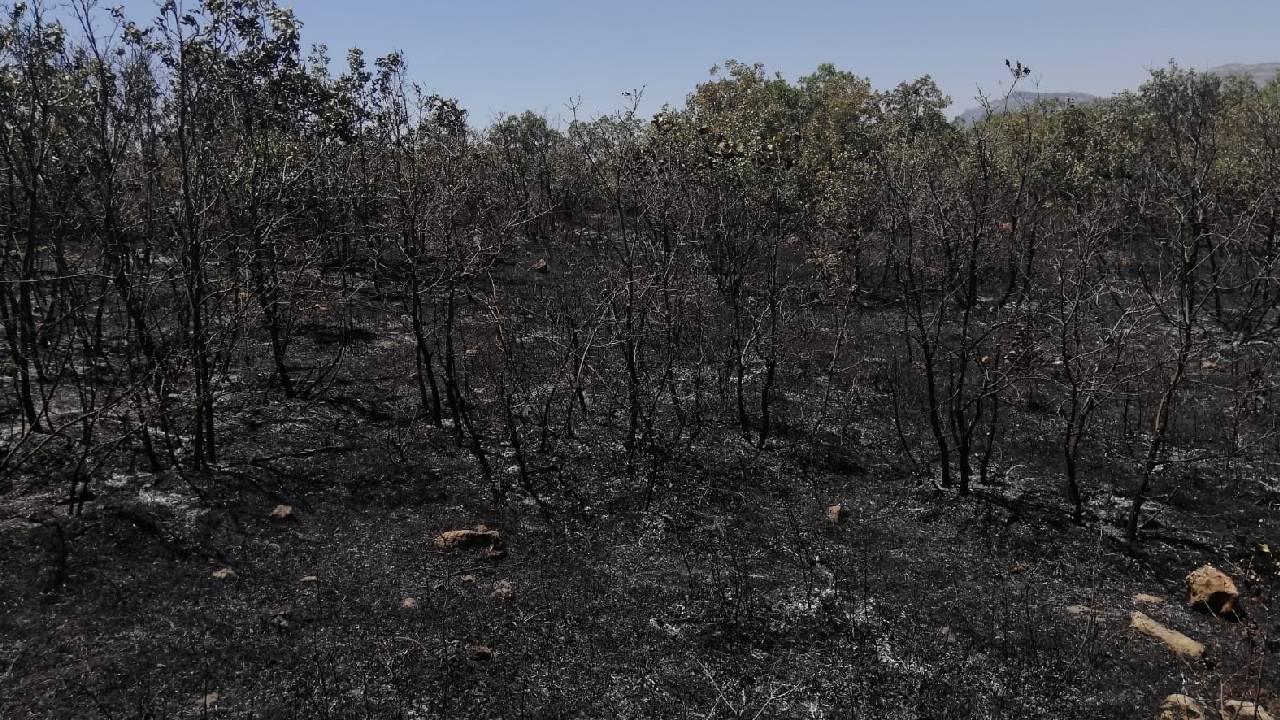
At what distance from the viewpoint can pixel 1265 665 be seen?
7.06 meters

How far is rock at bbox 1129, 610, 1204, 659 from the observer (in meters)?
7.22

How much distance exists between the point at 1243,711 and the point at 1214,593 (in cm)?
218

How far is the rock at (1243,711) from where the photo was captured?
19.9 feet

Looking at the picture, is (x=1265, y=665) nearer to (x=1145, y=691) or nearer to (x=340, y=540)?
(x=1145, y=691)

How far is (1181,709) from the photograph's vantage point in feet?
20.7

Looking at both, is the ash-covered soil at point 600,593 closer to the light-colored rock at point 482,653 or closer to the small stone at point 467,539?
the light-colored rock at point 482,653

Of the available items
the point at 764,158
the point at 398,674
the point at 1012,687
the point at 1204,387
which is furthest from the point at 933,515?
the point at 764,158

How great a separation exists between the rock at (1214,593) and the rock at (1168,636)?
73 cm

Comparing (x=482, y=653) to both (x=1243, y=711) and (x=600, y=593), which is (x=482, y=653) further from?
(x=1243, y=711)

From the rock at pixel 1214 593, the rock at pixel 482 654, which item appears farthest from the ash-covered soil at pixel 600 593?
the rock at pixel 1214 593

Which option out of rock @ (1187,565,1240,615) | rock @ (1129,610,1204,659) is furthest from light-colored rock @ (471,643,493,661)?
rock @ (1187,565,1240,615)

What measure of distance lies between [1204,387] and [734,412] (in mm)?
9387

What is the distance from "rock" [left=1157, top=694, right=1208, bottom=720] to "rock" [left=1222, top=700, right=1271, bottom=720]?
17 cm

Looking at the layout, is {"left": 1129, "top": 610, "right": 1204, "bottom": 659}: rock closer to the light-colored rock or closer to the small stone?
the light-colored rock
